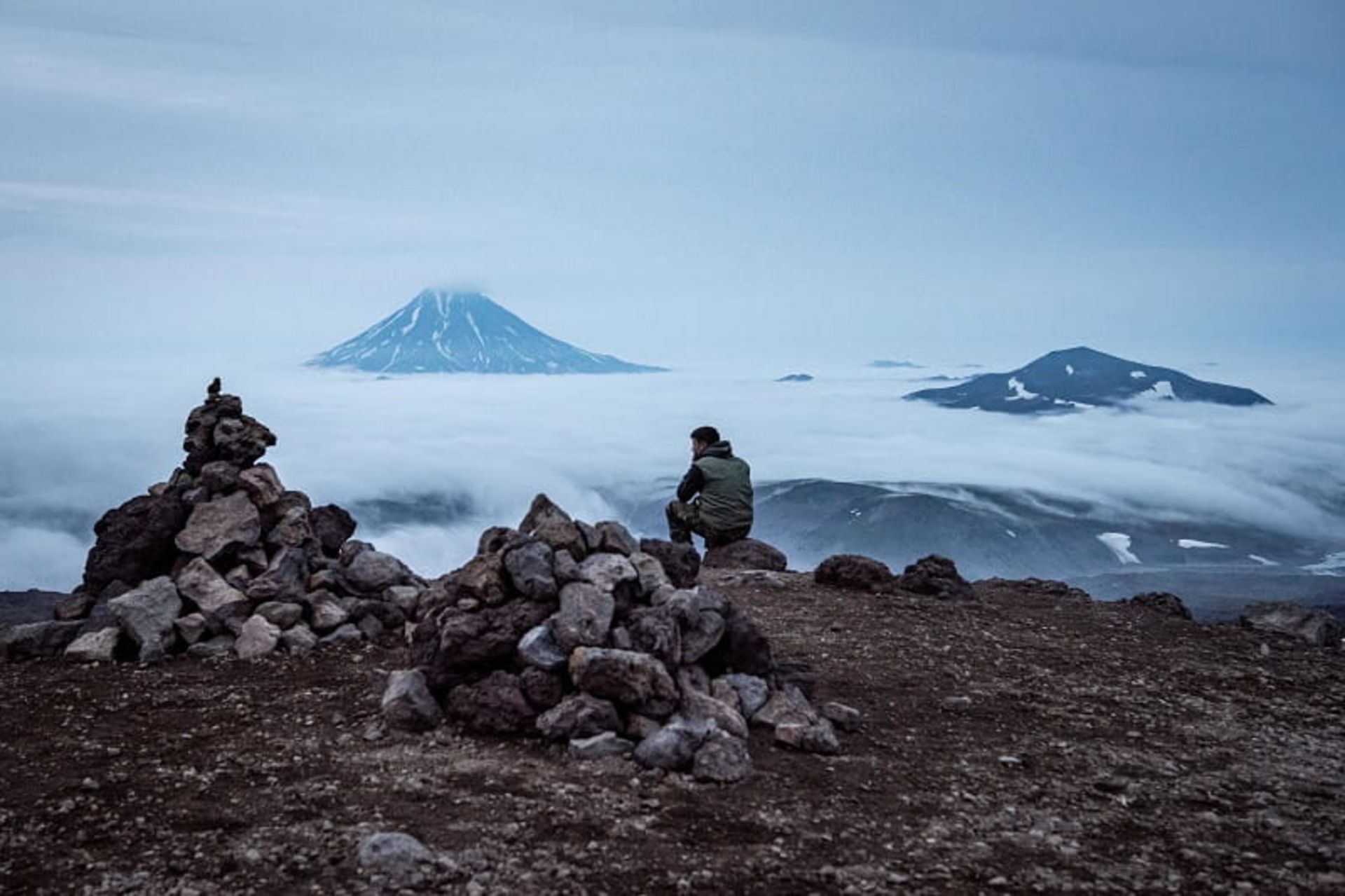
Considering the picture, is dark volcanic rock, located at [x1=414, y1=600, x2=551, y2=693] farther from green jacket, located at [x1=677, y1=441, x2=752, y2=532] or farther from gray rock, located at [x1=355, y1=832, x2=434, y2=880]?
green jacket, located at [x1=677, y1=441, x2=752, y2=532]

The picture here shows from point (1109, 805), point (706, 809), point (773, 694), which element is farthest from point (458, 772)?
point (1109, 805)

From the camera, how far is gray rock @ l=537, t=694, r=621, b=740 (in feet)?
28.8

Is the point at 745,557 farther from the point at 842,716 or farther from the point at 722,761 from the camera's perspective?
the point at 722,761

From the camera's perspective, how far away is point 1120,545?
166 metres

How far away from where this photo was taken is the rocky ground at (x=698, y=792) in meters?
6.59

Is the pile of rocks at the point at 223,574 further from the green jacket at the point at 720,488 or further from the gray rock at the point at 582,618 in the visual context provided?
the green jacket at the point at 720,488

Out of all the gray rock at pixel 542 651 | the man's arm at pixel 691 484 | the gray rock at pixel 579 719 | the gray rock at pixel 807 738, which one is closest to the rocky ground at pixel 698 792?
the gray rock at pixel 807 738

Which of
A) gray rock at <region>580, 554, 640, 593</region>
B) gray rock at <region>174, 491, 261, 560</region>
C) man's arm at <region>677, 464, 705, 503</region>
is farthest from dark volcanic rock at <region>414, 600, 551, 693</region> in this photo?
man's arm at <region>677, 464, 705, 503</region>

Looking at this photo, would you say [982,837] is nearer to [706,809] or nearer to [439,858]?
[706,809]

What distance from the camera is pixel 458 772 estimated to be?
820 centimetres

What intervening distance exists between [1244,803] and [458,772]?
644 centimetres

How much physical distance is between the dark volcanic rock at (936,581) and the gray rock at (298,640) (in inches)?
376

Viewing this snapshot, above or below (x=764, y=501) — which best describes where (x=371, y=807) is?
above

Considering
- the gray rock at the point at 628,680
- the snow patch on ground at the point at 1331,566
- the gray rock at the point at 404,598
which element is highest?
the gray rock at the point at 628,680
